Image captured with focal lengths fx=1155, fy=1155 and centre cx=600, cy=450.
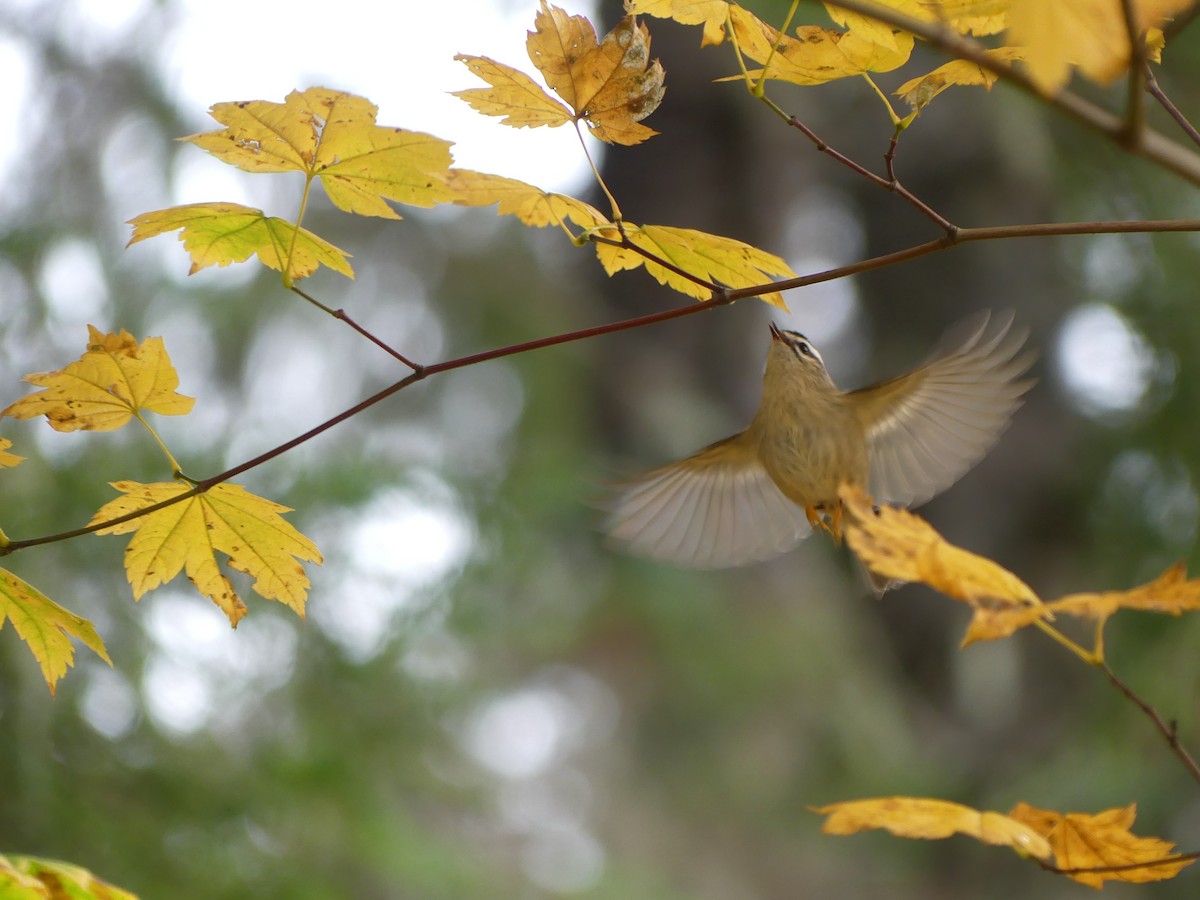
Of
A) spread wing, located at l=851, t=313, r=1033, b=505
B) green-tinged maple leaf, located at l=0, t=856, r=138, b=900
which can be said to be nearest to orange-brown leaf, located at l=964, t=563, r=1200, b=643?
green-tinged maple leaf, located at l=0, t=856, r=138, b=900

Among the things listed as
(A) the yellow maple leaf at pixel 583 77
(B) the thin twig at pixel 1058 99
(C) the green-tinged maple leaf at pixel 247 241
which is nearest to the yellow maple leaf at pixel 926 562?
(B) the thin twig at pixel 1058 99

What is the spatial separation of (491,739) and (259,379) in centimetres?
211

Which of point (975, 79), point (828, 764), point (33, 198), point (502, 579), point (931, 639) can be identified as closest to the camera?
point (975, 79)

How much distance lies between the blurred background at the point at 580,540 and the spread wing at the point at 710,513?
0.11m

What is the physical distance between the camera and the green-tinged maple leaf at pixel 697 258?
977mm

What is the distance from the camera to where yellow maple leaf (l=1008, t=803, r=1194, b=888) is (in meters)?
0.90

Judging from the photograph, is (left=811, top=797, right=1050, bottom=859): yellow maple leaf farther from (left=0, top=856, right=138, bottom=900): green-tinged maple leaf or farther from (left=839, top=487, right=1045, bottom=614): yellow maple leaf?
(left=0, top=856, right=138, bottom=900): green-tinged maple leaf

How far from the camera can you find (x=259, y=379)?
3.76 metres

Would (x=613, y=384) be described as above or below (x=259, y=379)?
above

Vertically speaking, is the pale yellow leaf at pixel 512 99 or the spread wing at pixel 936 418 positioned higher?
the spread wing at pixel 936 418

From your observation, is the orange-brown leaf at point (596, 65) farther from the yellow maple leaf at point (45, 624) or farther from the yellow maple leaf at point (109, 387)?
the yellow maple leaf at point (45, 624)

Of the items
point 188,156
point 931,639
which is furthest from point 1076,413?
Result: point 188,156

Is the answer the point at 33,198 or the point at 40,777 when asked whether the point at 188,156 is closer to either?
the point at 33,198

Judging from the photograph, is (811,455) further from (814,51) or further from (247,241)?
(247,241)
